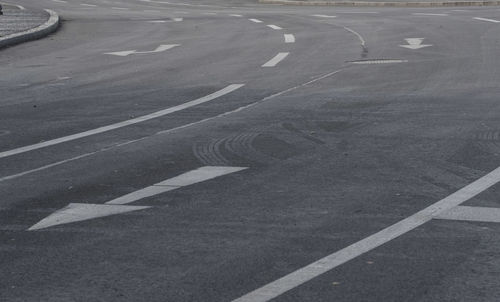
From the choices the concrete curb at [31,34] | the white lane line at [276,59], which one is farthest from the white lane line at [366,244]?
the concrete curb at [31,34]

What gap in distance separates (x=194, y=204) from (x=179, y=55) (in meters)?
13.8

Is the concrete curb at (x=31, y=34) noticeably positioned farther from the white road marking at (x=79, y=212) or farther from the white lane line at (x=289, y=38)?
the white road marking at (x=79, y=212)

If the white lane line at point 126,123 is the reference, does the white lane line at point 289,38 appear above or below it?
below

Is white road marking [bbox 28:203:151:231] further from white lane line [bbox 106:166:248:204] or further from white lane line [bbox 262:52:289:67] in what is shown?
white lane line [bbox 262:52:289:67]

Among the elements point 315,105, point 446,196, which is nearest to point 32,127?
point 315,105

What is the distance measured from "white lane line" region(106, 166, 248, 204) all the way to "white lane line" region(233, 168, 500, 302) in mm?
2027

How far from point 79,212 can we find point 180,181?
132 cm

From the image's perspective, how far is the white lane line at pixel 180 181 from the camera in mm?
8906

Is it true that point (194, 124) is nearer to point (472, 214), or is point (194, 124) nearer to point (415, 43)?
point (472, 214)

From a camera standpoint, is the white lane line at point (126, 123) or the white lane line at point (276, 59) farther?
the white lane line at point (276, 59)

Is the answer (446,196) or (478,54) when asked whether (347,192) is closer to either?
(446,196)

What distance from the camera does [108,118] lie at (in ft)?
44.7

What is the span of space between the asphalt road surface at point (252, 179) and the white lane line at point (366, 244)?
0.06ft

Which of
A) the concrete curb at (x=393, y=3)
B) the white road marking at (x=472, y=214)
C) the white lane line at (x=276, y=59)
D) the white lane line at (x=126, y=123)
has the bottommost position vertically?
the concrete curb at (x=393, y=3)
